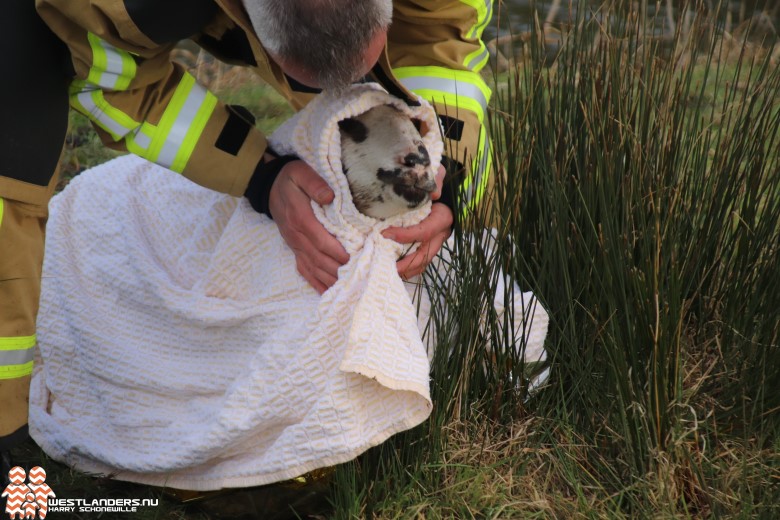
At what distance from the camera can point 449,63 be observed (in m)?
2.29

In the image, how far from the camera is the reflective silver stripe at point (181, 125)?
2055 millimetres

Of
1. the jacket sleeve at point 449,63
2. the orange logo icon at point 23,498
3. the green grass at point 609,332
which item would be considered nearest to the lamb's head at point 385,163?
the green grass at point 609,332

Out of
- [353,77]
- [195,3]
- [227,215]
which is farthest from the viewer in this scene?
[227,215]

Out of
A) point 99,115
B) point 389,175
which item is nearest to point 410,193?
point 389,175

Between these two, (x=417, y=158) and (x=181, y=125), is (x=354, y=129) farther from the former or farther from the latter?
(x=181, y=125)

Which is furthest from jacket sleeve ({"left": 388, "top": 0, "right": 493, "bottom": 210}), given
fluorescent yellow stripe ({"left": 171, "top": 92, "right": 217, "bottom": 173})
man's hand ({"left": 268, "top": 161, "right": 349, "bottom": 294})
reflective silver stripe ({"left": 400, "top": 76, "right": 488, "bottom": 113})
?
fluorescent yellow stripe ({"left": 171, "top": 92, "right": 217, "bottom": 173})

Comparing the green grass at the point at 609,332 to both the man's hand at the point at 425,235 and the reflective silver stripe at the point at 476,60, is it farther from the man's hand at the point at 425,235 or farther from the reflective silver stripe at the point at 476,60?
the reflective silver stripe at the point at 476,60

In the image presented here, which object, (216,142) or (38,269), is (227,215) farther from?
(38,269)

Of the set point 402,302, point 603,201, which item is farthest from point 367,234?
point 603,201

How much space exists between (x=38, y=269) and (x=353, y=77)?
798 mm

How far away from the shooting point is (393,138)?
193cm

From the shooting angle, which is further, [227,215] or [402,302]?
[227,215]

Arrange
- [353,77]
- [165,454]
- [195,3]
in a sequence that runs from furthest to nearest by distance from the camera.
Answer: [165,454]
[195,3]
[353,77]

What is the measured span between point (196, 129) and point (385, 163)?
442mm
